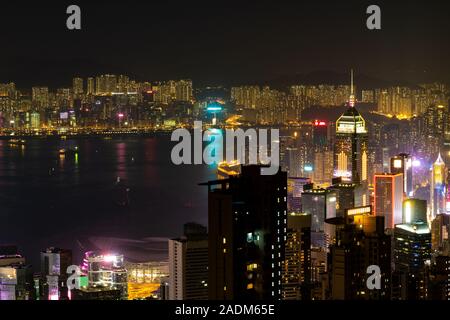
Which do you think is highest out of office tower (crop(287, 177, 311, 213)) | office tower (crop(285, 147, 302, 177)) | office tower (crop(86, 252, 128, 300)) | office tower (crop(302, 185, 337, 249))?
office tower (crop(285, 147, 302, 177))

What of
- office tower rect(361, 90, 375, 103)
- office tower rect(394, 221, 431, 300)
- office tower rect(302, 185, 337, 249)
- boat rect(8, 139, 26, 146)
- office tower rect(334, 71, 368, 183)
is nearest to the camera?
office tower rect(394, 221, 431, 300)

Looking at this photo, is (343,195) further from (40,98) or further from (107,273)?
(40,98)

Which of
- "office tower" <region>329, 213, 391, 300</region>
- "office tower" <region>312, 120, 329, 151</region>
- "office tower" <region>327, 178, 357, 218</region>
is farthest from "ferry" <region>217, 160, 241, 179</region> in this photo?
"office tower" <region>329, 213, 391, 300</region>

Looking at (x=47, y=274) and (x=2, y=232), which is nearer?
(x=47, y=274)

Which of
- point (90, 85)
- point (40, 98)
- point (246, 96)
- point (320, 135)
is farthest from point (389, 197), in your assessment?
point (40, 98)

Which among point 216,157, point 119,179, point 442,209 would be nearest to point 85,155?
point 119,179

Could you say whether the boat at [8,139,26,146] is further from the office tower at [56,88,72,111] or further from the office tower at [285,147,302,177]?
the office tower at [285,147,302,177]
